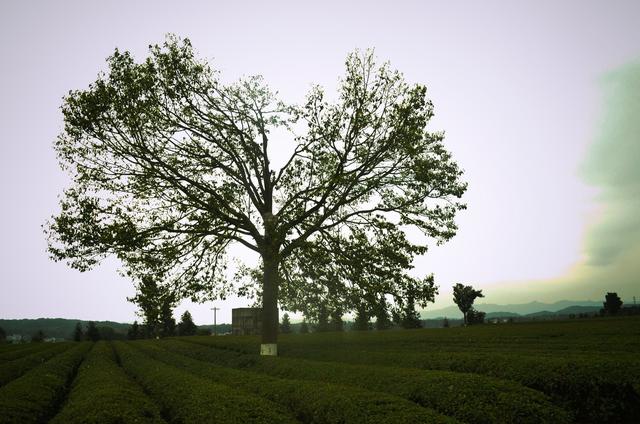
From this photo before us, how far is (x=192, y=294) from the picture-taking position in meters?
24.2

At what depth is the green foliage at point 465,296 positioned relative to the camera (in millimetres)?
111812

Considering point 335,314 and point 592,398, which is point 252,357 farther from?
point 592,398

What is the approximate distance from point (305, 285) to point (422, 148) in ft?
35.0

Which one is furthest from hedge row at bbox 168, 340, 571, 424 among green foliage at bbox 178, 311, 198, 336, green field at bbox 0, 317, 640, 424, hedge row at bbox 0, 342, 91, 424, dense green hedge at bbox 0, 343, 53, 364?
green foliage at bbox 178, 311, 198, 336

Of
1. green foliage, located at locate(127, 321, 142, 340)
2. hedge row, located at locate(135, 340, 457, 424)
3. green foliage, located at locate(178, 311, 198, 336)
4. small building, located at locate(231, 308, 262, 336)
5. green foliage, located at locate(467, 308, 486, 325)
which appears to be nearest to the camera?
hedge row, located at locate(135, 340, 457, 424)

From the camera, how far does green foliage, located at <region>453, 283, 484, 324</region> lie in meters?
112

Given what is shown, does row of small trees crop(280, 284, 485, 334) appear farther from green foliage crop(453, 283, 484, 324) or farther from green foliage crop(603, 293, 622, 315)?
green foliage crop(603, 293, 622, 315)

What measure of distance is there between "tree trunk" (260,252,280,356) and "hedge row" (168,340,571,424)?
22.0 ft

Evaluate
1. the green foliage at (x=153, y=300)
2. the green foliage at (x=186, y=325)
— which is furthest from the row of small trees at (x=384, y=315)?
the green foliage at (x=186, y=325)

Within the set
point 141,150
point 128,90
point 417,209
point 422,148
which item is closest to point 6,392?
point 141,150

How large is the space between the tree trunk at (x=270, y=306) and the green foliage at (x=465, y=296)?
316 ft

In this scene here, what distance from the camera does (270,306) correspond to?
25500 millimetres

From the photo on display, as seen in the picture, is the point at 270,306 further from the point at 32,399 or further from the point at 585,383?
the point at 585,383

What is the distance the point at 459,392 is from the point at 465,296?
107m
